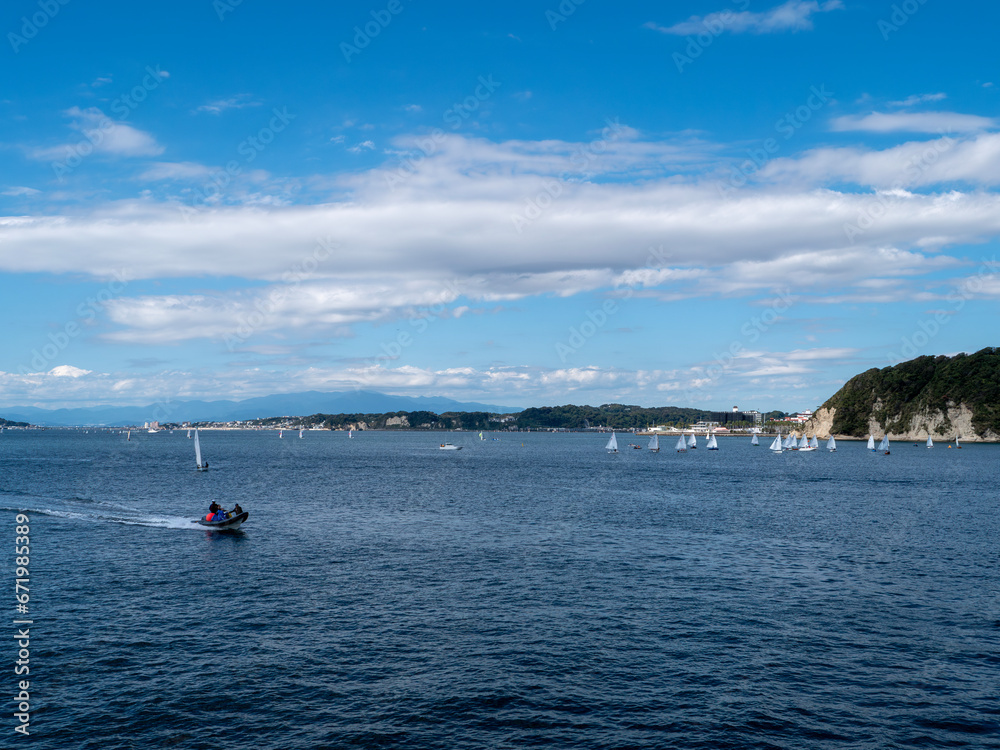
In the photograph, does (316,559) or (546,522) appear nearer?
(316,559)

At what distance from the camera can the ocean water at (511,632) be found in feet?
89.9

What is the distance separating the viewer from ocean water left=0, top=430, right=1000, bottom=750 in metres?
27.4

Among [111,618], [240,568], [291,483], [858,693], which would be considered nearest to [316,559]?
[240,568]

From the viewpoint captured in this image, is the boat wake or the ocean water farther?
the boat wake

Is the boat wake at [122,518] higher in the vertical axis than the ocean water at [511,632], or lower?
higher

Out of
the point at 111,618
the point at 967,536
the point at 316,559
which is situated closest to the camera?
the point at 111,618

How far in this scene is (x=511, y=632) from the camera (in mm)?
37531

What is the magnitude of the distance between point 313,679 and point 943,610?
36.3m

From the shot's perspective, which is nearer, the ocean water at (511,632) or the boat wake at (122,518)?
the ocean water at (511,632)

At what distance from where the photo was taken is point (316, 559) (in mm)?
55469

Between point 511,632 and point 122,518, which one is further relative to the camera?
point 122,518

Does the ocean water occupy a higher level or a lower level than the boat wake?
lower

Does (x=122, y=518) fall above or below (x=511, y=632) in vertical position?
above

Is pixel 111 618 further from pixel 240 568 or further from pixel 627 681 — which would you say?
pixel 627 681
